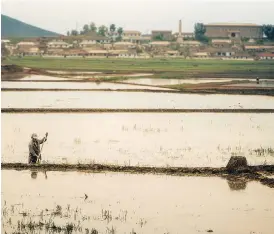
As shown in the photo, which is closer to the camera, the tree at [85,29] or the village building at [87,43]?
the village building at [87,43]

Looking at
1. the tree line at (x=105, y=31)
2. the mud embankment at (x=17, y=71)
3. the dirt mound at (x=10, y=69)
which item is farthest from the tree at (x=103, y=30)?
the dirt mound at (x=10, y=69)

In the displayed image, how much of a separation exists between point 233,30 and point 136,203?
4786cm

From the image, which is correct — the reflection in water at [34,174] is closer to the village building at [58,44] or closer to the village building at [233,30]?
the village building at [233,30]

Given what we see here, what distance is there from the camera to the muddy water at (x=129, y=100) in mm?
12617

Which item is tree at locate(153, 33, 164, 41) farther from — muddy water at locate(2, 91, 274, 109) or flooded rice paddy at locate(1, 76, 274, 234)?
flooded rice paddy at locate(1, 76, 274, 234)

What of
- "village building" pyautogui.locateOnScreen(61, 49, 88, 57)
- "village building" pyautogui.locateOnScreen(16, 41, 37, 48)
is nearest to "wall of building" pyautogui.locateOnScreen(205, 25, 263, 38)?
"village building" pyautogui.locateOnScreen(61, 49, 88, 57)

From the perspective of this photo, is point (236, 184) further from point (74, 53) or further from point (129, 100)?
point (74, 53)

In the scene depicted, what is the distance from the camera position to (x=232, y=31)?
5112 cm

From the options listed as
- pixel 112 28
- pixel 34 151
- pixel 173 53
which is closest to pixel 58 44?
pixel 173 53

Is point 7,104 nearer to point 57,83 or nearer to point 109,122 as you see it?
point 109,122

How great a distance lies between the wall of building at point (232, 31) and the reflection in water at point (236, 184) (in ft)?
130

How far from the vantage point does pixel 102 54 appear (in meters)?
44.9

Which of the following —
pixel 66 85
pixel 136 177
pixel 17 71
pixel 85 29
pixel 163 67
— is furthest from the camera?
pixel 85 29

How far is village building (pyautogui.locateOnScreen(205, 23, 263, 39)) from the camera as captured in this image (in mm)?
47281
